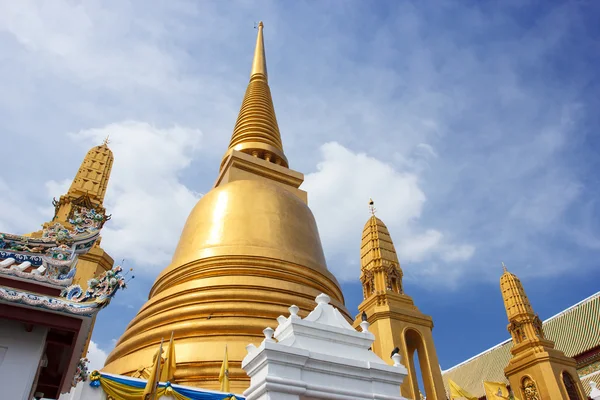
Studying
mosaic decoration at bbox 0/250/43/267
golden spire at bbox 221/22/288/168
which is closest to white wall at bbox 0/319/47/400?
mosaic decoration at bbox 0/250/43/267

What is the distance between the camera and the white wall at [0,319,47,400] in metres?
3.85

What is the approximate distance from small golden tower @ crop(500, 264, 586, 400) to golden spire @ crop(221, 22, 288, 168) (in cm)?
877

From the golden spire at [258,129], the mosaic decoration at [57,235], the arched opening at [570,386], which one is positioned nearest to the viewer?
the mosaic decoration at [57,235]

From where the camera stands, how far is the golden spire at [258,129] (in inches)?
543

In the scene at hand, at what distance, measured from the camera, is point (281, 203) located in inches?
429

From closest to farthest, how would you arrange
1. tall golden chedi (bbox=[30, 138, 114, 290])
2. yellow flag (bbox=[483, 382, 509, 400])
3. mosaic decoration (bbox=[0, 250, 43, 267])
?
mosaic decoration (bbox=[0, 250, 43, 267]), yellow flag (bbox=[483, 382, 509, 400]), tall golden chedi (bbox=[30, 138, 114, 290])

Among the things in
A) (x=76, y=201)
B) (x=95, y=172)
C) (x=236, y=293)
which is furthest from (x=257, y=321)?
(x=95, y=172)

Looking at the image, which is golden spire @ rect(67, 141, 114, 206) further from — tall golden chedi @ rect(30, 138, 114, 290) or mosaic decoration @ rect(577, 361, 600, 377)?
mosaic decoration @ rect(577, 361, 600, 377)

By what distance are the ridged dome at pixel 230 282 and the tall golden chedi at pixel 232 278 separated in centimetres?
2

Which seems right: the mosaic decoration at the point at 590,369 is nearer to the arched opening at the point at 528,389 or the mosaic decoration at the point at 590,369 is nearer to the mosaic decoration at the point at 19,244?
the arched opening at the point at 528,389

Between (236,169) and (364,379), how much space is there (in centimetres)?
870

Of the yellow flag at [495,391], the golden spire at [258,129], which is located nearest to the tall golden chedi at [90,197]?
the golden spire at [258,129]

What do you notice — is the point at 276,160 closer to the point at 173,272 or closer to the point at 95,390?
the point at 173,272

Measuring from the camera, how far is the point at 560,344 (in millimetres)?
21688
